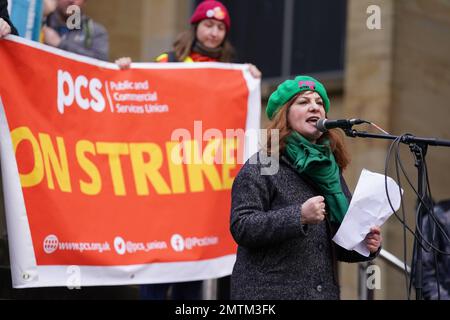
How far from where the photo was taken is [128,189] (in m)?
6.89

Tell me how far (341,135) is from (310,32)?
20.7 feet

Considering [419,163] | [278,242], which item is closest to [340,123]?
[419,163]

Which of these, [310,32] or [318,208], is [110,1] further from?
[318,208]


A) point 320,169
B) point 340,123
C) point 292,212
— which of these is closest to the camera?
point 292,212

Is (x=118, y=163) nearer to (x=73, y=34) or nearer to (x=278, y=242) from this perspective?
(x=73, y=34)

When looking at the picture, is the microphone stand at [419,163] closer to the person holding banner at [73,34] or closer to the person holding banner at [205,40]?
the person holding banner at [205,40]

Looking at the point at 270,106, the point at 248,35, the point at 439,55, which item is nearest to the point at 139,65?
the point at 270,106

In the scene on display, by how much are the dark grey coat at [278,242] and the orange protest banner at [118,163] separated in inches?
68.9

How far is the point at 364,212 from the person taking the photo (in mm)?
4930

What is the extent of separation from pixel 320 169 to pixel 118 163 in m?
2.19

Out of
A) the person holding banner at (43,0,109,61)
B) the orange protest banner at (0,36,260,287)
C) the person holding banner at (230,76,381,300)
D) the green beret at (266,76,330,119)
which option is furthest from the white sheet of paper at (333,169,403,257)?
the person holding banner at (43,0,109,61)

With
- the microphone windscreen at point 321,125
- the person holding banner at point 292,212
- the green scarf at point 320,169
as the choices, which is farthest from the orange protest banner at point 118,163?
the microphone windscreen at point 321,125

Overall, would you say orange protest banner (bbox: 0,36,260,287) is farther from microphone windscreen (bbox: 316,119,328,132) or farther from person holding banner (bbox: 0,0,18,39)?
microphone windscreen (bbox: 316,119,328,132)

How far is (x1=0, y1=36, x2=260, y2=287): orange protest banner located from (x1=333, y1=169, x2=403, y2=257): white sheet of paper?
2139 millimetres
